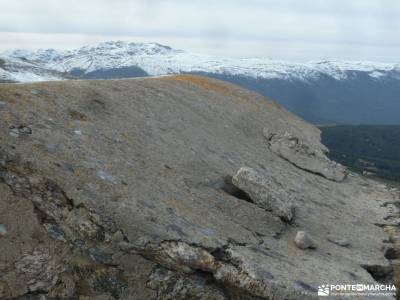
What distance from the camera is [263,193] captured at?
62.1ft

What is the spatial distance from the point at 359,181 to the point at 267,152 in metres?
6.87

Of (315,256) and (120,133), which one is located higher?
(120,133)

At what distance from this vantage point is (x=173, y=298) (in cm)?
1386

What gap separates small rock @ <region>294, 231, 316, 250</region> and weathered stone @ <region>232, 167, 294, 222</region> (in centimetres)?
154

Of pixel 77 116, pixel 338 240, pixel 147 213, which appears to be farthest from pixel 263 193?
pixel 77 116

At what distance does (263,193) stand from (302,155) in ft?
35.2

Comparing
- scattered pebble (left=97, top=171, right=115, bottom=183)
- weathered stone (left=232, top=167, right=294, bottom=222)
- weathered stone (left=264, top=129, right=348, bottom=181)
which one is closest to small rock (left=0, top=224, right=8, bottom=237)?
scattered pebble (left=97, top=171, right=115, bottom=183)

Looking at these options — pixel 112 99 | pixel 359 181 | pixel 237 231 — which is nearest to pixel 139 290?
pixel 237 231

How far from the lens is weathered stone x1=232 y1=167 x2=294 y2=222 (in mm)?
18828

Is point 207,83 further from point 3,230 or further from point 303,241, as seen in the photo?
point 3,230

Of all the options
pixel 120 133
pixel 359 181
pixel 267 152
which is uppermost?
pixel 120 133

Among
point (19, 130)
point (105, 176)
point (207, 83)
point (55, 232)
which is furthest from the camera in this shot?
point (207, 83)

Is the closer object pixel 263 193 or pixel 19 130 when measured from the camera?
pixel 19 130

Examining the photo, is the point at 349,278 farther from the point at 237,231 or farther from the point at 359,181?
the point at 359,181
